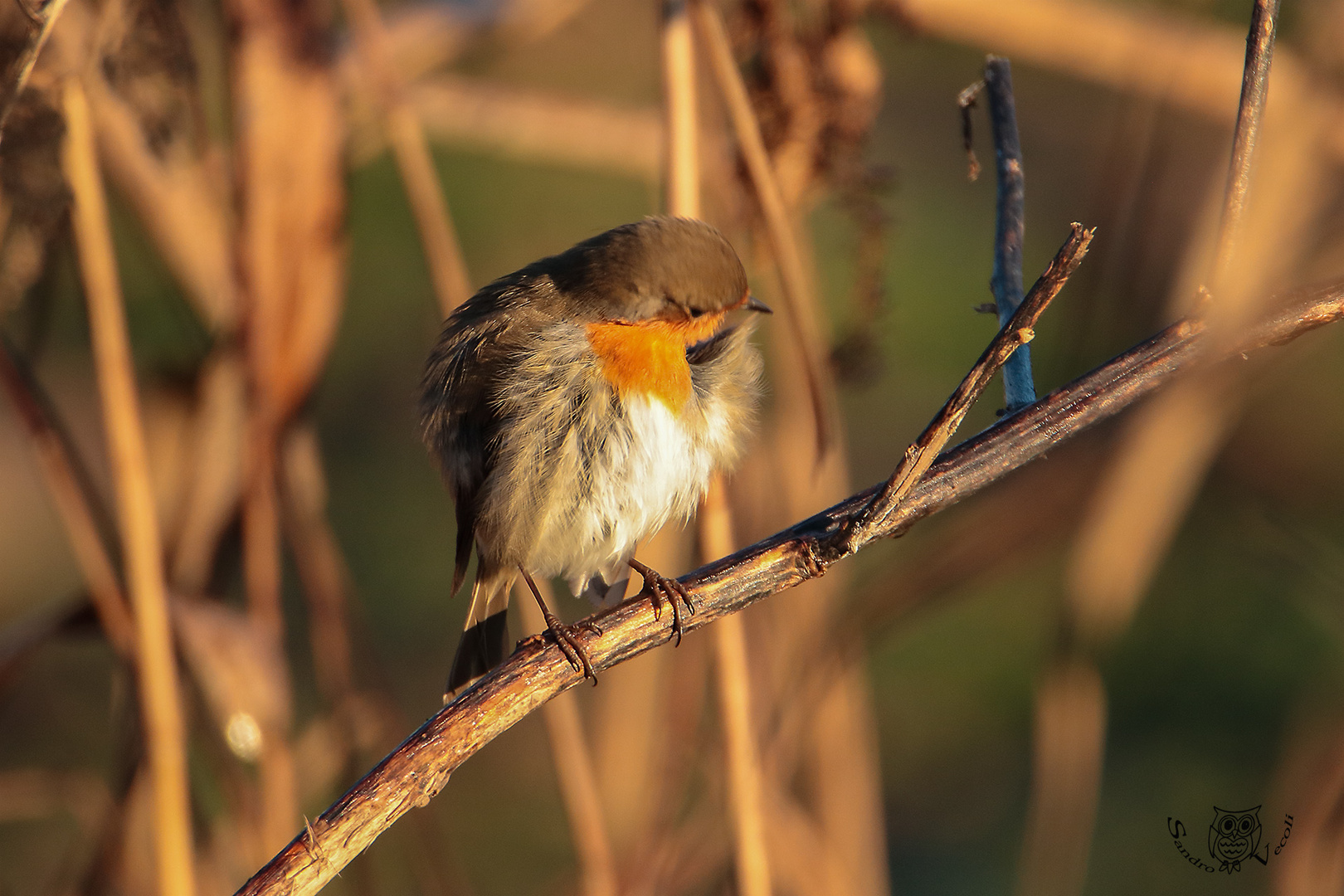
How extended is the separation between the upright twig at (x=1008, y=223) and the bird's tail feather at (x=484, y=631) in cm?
96

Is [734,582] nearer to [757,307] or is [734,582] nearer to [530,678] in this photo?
[530,678]

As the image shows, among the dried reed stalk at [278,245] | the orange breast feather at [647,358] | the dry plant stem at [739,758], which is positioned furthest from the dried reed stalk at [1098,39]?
the dry plant stem at [739,758]

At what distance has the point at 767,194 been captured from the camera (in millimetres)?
1654

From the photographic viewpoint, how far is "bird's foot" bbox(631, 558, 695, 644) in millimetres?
1382

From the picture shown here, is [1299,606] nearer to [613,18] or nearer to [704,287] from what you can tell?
[704,287]

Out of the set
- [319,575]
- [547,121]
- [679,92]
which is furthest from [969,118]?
[319,575]

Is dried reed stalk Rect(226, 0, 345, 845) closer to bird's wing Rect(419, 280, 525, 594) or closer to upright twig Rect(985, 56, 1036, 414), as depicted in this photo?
bird's wing Rect(419, 280, 525, 594)

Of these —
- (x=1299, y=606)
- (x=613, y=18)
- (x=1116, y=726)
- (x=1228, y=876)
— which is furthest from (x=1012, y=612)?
(x=613, y=18)

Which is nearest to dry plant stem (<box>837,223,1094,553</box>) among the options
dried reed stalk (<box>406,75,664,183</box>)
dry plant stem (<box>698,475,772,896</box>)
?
dry plant stem (<box>698,475,772,896</box>)

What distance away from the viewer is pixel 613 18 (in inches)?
232

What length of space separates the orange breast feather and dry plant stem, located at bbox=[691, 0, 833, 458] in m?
0.26

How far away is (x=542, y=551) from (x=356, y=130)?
1138 millimetres

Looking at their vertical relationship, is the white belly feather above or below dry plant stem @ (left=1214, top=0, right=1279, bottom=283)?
above

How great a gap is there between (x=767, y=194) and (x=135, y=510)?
109 centimetres
